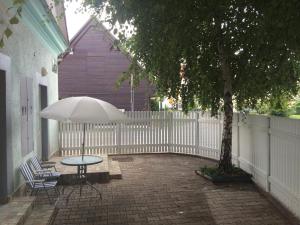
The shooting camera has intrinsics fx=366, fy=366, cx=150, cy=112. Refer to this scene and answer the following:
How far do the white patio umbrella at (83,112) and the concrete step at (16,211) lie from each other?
61.9 inches

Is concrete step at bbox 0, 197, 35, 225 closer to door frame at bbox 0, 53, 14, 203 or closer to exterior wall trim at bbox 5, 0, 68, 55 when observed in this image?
door frame at bbox 0, 53, 14, 203

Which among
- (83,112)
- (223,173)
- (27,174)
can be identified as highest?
(83,112)

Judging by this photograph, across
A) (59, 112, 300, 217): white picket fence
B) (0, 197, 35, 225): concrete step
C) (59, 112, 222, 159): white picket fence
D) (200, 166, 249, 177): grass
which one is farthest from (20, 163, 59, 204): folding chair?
(59, 112, 222, 159): white picket fence

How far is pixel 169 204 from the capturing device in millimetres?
6742

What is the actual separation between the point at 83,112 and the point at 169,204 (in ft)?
7.68

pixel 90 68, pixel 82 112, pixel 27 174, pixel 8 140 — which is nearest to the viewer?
pixel 8 140

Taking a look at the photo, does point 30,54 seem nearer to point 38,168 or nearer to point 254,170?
point 38,168

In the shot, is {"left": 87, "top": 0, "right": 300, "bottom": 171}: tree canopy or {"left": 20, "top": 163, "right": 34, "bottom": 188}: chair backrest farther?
{"left": 20, "top": 163, "right": 34, "bottom": 188}: chair backrest

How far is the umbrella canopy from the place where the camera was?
265 inches

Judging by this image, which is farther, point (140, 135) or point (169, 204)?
point (140, 135)

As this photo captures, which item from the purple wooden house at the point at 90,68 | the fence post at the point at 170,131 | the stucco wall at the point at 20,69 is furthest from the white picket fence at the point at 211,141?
the purple wooden house at the point at 90,68

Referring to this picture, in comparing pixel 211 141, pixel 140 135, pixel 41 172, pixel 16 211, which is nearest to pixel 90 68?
pixel 140 135

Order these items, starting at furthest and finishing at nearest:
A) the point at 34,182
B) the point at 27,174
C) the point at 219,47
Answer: the point at 219,47 → the point at 27,174 → the point at 34,182

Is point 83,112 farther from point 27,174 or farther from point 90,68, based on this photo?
point 90,68
